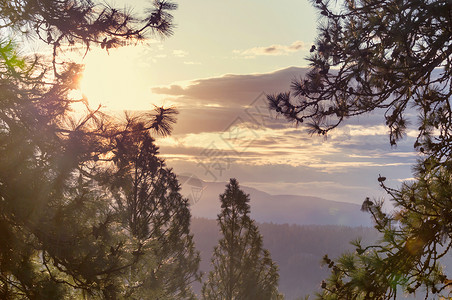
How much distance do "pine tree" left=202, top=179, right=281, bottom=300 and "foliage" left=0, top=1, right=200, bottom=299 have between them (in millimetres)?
9220

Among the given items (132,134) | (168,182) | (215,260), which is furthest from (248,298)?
(132,134)

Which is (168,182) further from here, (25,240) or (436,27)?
(436,27)

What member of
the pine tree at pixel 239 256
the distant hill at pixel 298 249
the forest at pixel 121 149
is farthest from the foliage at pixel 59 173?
the distant hill at pixel 298 249

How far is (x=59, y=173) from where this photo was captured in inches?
276

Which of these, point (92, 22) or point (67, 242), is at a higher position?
point (92, 22)

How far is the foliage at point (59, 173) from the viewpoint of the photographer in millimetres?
6699

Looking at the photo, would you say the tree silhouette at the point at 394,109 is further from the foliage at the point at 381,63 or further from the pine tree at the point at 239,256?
the pine tree at the point at 239,256

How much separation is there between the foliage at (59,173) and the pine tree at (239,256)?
30.2 ft

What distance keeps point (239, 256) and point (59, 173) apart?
11.7 metres

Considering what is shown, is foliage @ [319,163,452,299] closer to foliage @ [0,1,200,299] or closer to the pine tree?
foliage @ [0,1,200,299]

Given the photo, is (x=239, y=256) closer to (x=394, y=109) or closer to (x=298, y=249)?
(x=394, y=109)

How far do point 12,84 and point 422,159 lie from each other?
667 centimetres

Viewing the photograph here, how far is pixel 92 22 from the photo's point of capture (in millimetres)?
8266

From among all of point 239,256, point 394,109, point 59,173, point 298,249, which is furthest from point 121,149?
point 298,249
